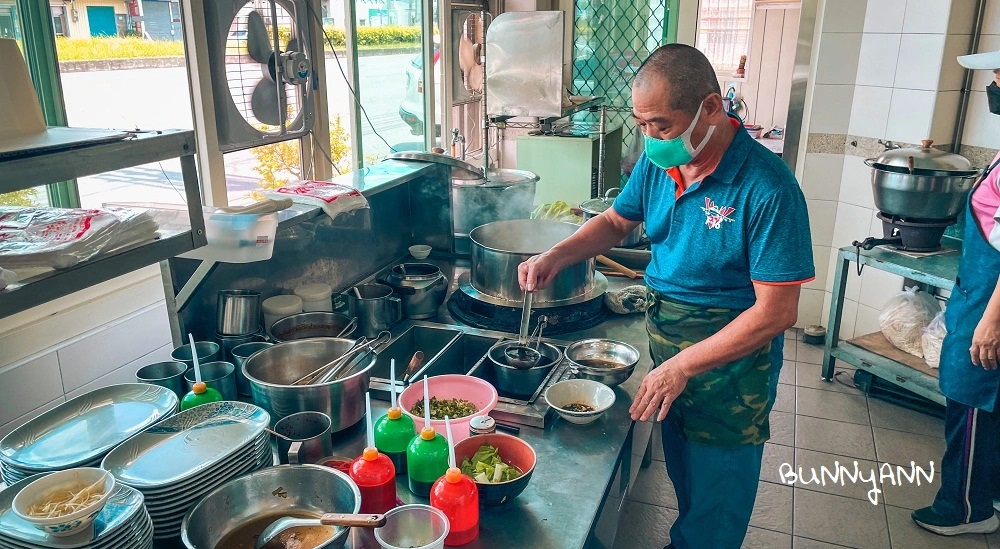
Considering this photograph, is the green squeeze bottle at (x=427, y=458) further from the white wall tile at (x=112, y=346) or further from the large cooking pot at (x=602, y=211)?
the large cooking pot at (x=602, y=211)

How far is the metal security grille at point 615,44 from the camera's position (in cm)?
537

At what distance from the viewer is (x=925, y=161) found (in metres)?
3.18

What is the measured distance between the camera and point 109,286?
255 cm

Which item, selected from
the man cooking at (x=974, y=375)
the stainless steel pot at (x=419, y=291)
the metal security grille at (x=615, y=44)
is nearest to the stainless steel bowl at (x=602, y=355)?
the stainless steel pot at (x=419, y=291)

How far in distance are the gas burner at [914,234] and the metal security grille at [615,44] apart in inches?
93.7

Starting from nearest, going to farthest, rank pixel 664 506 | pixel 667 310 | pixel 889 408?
pixel 667 310
pixel 664 506
pixel 889 408

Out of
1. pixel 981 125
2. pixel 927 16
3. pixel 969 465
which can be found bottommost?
pixel 969 465

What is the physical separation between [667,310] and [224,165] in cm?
173

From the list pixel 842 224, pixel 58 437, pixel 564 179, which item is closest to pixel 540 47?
pixel 564 179

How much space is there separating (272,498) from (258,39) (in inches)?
75.6

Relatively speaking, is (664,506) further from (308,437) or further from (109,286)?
(109,286)

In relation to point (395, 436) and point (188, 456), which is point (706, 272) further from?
point (188, 456)

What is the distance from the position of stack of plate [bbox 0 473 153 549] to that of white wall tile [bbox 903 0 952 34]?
4094mm

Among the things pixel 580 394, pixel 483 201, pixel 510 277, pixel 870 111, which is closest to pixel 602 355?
pixel 580 394
